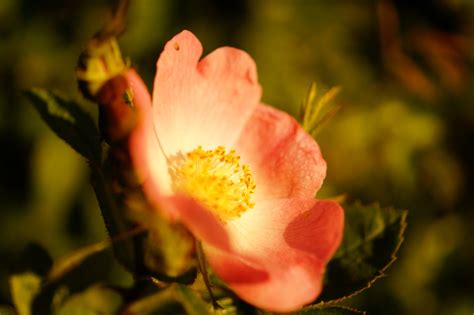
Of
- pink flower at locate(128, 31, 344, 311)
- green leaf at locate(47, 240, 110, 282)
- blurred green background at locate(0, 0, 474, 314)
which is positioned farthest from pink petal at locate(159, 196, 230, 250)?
blurred green background at locate(0, 0, 474, 314)

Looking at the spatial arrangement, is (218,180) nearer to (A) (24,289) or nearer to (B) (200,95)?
(B) (200,95)

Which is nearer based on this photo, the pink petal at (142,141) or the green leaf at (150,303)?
the pink petal at (142,141)

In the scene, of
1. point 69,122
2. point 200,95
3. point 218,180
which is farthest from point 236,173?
point 69,122

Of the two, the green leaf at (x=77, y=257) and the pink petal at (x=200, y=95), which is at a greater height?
the pink petal at (x=200, y=95)

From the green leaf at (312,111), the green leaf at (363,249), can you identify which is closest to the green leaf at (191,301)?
the green leaf at (363,249)

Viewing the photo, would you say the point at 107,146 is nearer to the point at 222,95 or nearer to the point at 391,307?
the point at 222,95

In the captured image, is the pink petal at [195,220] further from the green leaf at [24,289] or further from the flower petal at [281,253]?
the green leaf at [24,289]
